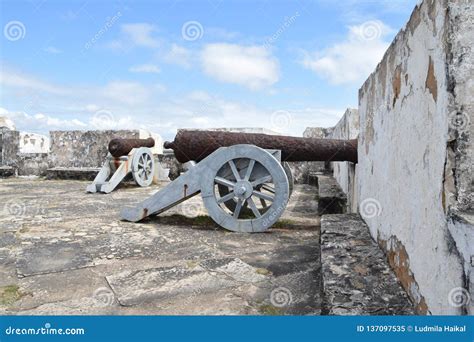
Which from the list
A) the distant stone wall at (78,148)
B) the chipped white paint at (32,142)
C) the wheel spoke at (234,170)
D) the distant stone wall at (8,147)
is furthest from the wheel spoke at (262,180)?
the chipped white paint at (32,142)

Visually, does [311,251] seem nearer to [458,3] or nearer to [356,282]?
[356,282]

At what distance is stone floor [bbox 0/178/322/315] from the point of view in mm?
2154

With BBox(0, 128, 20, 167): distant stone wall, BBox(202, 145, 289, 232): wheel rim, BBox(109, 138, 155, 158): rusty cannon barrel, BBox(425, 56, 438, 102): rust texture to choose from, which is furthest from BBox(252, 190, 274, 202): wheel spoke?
BBox(0, 128, 20, 167): distant stone wall

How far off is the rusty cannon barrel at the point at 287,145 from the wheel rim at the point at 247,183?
1.13 feet

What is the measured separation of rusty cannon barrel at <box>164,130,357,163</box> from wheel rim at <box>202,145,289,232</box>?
35cm

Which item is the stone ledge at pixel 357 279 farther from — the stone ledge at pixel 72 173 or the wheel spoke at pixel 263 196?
the stone ledge at pixel 72 173

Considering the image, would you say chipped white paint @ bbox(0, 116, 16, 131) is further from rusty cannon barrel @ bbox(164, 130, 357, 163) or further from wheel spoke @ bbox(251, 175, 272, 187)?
wheel spoke @ bbox(251, 175, 272, 187)

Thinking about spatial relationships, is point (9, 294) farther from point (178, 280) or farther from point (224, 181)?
point (224, 181)

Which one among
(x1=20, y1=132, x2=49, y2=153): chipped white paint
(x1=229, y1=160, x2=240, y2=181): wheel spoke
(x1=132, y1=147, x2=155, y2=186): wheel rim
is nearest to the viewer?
(x1=229, y1=160, x2=240, y2=181): wheel spoke

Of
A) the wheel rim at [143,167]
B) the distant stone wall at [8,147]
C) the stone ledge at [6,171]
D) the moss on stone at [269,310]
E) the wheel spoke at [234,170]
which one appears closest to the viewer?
the moss on stone at [269,310]

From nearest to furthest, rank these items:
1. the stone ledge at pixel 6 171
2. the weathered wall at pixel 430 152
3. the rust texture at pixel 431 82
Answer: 1. the weathered wall at pixel 430 152
2. the rust texture at pixel 431 82
3. the stone ledge at pixel 6 171

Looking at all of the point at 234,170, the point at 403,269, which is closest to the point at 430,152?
the point at 403,269

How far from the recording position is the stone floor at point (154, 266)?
215 centimetres

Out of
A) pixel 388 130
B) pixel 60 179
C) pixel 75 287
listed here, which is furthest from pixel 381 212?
pixel 60 179
